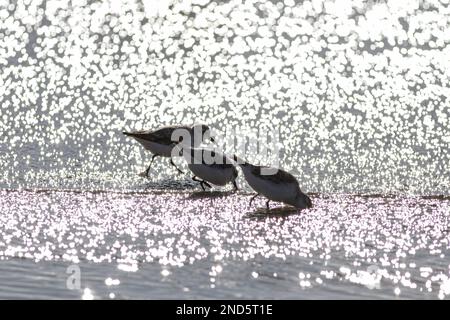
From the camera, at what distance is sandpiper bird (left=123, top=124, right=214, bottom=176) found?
17391 millimetres

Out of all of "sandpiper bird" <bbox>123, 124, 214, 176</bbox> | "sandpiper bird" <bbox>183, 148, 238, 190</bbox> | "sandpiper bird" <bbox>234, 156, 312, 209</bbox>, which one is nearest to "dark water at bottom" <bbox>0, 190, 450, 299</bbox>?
"sandpiper bird" <bbox>234, 156, 312, 209</bbox>

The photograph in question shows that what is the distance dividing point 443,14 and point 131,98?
54.0 ft

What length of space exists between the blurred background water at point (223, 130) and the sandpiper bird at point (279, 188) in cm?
27

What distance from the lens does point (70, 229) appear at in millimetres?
11023

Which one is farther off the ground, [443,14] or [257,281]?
[443,14]

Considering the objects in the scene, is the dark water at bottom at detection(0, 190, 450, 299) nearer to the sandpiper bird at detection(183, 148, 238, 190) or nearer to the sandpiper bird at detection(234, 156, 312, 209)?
the sandpiper bird at detection(234, 156, 312, 209)

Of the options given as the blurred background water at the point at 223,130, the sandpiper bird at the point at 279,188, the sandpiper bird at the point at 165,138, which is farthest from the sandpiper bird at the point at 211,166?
the sandpiper bird at the point at 165,138

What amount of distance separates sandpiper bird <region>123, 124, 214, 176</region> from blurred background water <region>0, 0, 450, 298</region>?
54 centimetres

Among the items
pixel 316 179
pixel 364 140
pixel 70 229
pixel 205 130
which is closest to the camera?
pixel 70 229

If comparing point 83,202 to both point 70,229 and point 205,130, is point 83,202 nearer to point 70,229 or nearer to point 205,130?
point 70,229

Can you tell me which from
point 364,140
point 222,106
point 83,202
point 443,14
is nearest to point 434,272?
point 83,202

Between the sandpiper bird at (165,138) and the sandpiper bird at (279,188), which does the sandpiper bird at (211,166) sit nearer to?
the sandpiper bird at (279,188)

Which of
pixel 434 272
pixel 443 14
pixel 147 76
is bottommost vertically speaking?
pixel 434 272

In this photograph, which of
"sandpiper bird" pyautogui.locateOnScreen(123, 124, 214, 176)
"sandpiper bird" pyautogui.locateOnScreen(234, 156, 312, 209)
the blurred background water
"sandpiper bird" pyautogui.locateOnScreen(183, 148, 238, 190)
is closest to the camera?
the blurred background water
